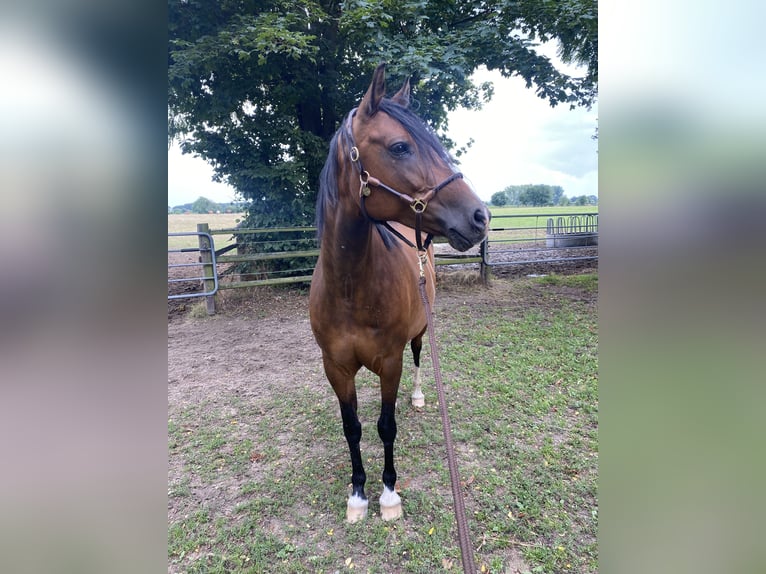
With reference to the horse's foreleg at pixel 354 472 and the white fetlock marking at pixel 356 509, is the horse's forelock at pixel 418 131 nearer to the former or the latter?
the horse's foreleg at pixel 354 472

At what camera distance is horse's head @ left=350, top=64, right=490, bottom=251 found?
1.56m

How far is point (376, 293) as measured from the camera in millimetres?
2002

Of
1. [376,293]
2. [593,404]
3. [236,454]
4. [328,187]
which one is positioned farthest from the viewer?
[593,404]

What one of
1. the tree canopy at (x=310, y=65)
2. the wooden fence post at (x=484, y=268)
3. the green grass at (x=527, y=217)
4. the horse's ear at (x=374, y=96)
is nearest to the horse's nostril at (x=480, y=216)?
the horse's ear at (x=374, y=96)

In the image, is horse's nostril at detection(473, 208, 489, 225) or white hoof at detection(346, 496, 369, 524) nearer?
horse's nostril at detection(473, 208, 489, 225)

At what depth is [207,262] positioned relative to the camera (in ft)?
22.1

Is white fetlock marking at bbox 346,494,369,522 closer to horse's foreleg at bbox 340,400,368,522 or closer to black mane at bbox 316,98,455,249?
horse's foreleg at bbox 340,400,368,522

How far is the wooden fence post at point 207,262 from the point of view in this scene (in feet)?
22.1

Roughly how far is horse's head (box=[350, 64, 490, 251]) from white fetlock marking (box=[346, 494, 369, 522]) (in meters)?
1.76

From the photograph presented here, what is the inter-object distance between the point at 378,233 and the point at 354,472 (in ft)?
5.15

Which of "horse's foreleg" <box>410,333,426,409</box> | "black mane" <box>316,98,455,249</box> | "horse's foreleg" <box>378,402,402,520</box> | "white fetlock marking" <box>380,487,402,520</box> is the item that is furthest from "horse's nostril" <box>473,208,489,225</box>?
"horse's foreleg" <box>410,333,426,409</box>

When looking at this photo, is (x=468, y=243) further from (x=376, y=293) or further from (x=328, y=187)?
(x=328, y=187)
